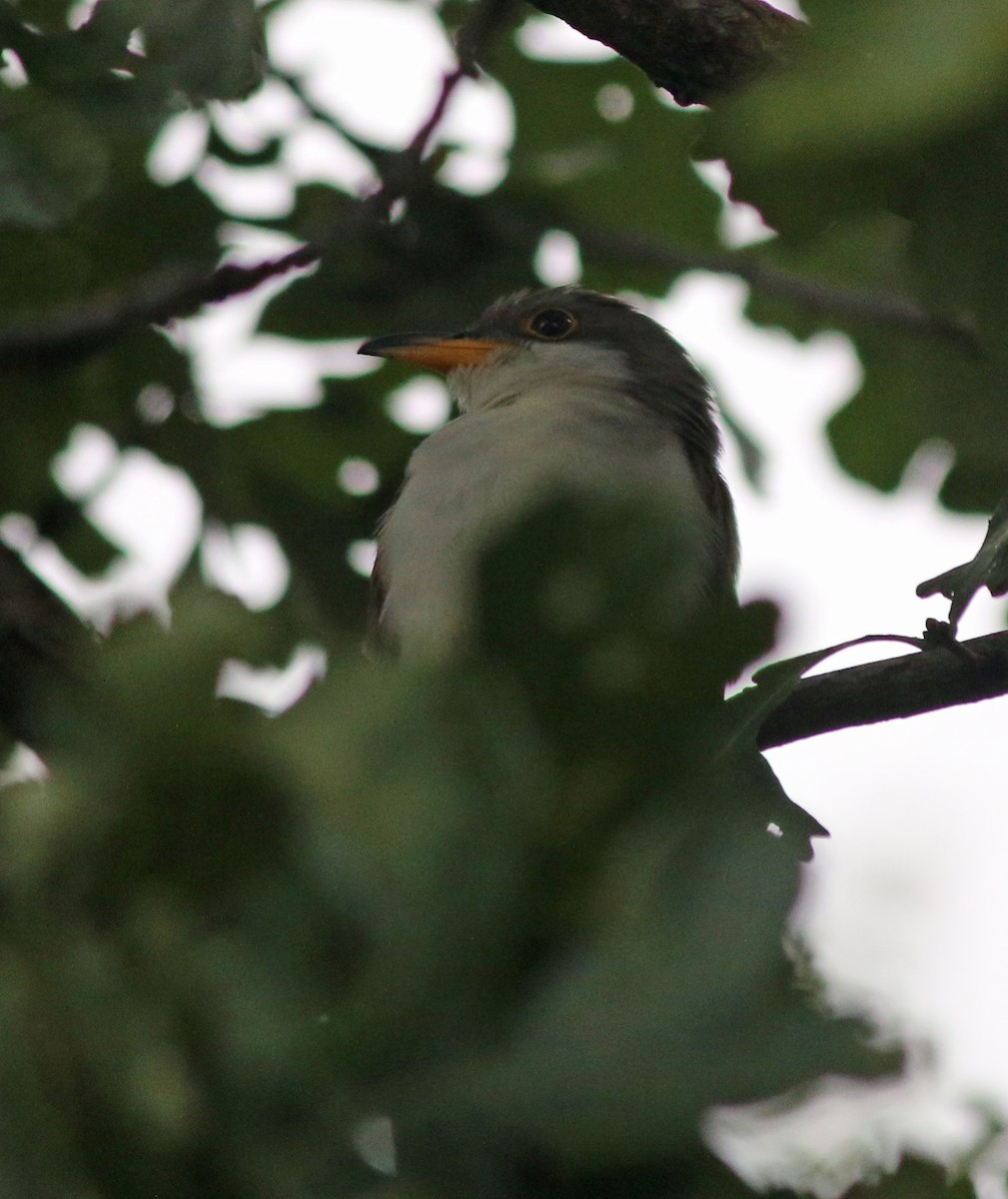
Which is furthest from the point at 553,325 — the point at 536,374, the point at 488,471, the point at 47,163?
the point at 47,163

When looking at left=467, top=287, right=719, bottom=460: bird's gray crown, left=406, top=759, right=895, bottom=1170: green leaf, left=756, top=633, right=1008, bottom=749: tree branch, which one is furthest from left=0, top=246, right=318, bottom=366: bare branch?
left=406, top=759, right=895, bottom=1170: green leaf

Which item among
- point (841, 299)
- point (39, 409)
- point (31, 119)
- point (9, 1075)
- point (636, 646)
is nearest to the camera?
point (9, 1075)

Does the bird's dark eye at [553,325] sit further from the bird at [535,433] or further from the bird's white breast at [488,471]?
the bird's white breast at [488,471]

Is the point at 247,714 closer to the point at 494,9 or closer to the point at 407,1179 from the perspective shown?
the point at 407,1179

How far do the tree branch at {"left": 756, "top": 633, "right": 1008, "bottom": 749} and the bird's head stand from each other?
8.60 ft

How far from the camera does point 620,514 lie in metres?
1.70

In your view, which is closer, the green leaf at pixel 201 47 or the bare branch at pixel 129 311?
the green leaf at pixel 201 47

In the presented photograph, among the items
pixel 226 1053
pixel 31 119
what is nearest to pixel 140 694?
pixel 226 1053

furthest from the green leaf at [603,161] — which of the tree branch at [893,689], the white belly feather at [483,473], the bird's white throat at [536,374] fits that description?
the tree branch at [893,689]

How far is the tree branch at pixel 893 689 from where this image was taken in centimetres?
371

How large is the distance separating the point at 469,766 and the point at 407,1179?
0.35 meters

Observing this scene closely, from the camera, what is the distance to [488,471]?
5.70 m

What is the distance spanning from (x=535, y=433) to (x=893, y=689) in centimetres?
235

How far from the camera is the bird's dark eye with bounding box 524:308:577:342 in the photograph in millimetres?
7129
